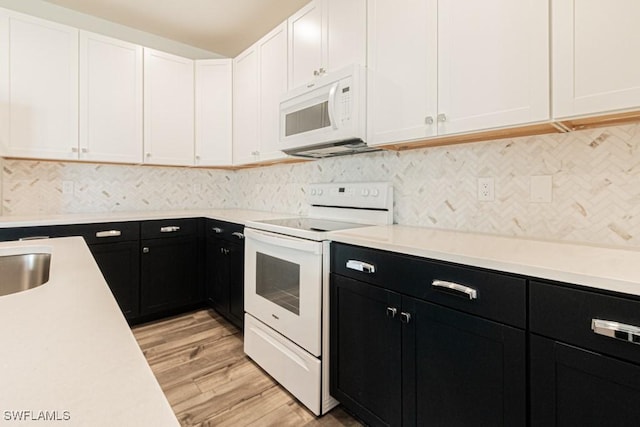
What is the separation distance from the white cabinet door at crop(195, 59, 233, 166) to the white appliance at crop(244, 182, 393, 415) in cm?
130

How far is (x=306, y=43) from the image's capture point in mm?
2162

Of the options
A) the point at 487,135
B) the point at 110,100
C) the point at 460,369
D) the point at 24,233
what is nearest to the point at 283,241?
the point at 460,369

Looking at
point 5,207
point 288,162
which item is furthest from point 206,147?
point 5,207

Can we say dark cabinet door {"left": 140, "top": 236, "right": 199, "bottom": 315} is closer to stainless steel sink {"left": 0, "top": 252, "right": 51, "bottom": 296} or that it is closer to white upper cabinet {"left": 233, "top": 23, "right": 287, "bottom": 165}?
white upper cabinet {"left": 233, "top": 23, "right": 287, "bottom": 165}

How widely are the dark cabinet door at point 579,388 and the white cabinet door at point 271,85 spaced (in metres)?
2.03

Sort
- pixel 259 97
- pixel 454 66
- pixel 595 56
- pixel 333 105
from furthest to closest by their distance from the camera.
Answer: pixel 259 97
pixel 333 105
pixel 454 66
pixel 595 56

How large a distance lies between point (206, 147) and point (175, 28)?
1.10 metres

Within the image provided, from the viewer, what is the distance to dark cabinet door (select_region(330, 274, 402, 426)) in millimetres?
1325

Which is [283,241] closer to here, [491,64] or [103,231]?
[491,64]

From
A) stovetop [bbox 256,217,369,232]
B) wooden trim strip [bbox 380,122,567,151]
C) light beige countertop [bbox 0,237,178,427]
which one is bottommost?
light beige countertop [bbox 0,237,178,427]

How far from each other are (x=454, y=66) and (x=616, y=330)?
3.65ft

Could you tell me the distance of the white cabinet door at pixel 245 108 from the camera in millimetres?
2777

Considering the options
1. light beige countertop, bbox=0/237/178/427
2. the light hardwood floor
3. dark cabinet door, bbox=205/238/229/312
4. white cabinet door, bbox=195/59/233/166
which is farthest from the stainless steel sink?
white cabinet door, bbox=195/59/233/166

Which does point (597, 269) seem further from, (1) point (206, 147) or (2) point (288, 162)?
(1) point (206, 147)
